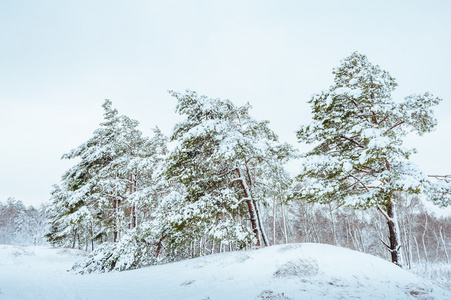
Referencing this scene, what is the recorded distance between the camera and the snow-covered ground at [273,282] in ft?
16.3

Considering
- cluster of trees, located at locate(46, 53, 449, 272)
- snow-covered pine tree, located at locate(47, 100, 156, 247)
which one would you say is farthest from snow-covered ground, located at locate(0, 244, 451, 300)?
snow-covered pine tree, located at locate(47, 100, 156, 247)

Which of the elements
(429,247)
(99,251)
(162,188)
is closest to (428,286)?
(162,188)

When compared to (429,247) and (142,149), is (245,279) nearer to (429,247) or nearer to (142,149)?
(142,149)

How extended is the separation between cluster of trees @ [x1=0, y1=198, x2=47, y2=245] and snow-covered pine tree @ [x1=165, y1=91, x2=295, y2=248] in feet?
208

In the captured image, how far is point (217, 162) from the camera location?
10.3 m

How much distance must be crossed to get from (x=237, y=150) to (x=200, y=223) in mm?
3509

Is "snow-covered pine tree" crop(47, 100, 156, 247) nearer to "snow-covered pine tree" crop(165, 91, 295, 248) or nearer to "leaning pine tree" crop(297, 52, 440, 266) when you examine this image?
"snow-covered pine tree" crop(165, 91, 295, 248)

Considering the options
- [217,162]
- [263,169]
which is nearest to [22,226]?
[217,162]

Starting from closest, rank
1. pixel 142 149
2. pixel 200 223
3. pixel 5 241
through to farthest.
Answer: pixel 200 223, pixel 142 149, pixel 5 241

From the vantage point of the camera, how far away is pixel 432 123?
8266 mm

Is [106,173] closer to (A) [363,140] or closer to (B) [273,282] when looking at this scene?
(B) [273,282]

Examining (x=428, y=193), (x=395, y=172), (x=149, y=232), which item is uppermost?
(x=395, y=172)

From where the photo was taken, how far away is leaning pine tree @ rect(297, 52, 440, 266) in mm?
7094

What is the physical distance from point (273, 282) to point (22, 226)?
76157mm
